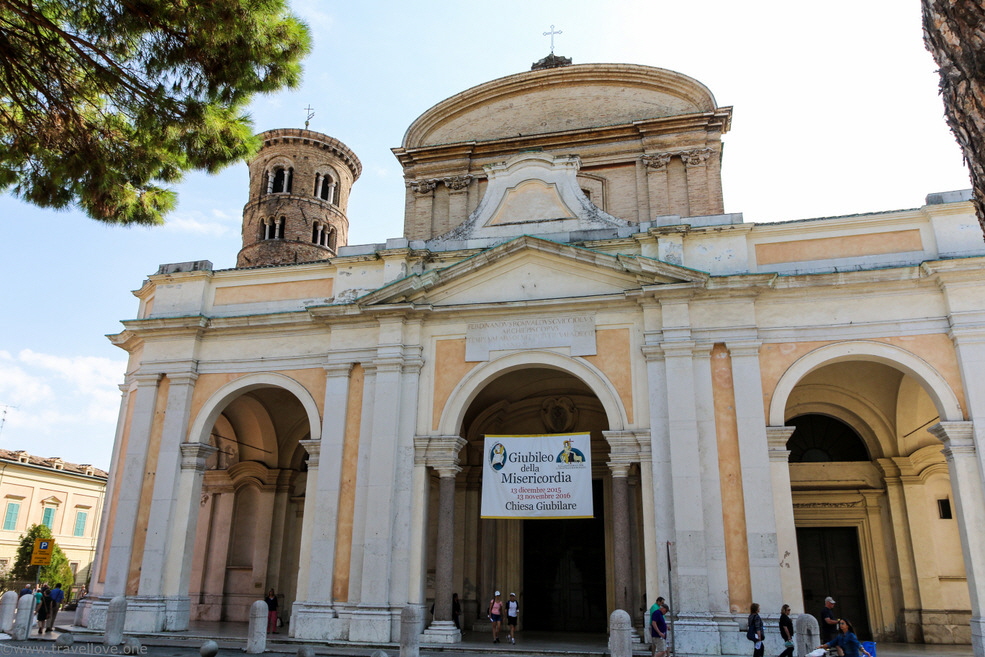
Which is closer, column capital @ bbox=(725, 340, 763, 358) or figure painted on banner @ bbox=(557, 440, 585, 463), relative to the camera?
column capital @ bbox=(725, 340, 763, 358)

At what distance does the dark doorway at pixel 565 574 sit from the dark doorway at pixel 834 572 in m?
4.31

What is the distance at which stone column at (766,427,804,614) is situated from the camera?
478 inches

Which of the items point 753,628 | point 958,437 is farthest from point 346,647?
point 958,437

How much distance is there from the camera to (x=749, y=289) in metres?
13.5

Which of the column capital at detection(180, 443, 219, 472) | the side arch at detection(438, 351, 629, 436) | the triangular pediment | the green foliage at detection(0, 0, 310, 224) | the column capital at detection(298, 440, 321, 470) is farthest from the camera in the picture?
the column capital at detection(180, 443, 219, 472)

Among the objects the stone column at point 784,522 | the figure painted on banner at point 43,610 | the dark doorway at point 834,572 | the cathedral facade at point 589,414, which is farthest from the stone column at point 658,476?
the figure painted on banner at point 43,610

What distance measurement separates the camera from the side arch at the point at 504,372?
13.9 meters

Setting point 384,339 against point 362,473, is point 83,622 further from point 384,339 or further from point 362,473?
point 384,339

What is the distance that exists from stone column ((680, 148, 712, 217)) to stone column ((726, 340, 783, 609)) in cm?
572

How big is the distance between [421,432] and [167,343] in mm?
6118

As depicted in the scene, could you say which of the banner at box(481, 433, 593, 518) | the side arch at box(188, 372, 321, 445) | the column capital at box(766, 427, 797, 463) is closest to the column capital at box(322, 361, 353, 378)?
the side arch at box(188, 372, 321, 445)

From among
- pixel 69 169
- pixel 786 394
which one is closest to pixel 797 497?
pixel 786 394

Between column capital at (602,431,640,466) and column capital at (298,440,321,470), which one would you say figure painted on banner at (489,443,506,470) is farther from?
column capital at (298,440,321,470)

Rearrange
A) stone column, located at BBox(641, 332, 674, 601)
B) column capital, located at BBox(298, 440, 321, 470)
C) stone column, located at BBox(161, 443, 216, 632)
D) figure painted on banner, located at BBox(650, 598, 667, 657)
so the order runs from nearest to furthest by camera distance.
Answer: figure painted on banner, located at BBox(650, 598, 667, 657) < stone column, located at BBox(641, 332, 674, 601) < stone column, located at BBox(161, 443, 216, 632) < column capital, located at BBox(298, 440, 321, 470)
